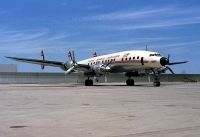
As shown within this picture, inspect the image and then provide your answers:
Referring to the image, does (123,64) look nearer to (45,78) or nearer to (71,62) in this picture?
(71,62)

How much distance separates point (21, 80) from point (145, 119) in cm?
6529

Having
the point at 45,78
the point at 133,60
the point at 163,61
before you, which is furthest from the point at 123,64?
the point at 45,78

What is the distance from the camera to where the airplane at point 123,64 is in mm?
46250

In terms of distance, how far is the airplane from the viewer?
152 feet

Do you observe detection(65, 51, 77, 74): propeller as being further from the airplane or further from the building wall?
the building wall

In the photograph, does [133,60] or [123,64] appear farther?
[123,64]

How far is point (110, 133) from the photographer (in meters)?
10.5

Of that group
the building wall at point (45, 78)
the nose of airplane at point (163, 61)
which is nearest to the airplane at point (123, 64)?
the nose of airplane at point (163, 61)

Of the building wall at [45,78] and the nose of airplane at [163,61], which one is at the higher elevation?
the nose of airplane at [163,61]

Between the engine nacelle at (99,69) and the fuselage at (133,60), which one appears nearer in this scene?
the fuselage at (133,60)

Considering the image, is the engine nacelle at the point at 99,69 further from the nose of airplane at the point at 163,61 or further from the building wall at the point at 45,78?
the building wall at the point at 45,78

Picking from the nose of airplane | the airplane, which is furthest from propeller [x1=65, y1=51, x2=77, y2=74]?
the nose of airplane

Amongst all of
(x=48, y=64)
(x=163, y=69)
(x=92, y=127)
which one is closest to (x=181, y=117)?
(x=92, y=127)

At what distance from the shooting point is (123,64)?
49188mm
